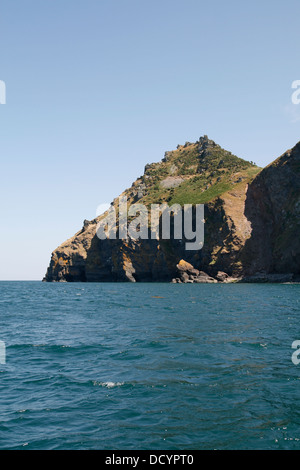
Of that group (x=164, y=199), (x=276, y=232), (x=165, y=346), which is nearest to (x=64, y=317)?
(x=165, y=346)

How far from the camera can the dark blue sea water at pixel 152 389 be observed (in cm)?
1005

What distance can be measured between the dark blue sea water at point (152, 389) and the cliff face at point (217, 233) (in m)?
82.0

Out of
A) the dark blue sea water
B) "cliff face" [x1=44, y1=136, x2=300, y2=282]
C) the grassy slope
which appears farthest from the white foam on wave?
the grassy slope

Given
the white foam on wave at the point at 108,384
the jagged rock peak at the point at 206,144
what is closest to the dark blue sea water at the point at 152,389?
the white foam on wave at the point at 108,384

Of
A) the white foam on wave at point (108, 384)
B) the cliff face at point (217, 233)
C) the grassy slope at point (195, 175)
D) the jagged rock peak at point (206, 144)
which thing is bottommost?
the white foam on wave at point (108, 384)

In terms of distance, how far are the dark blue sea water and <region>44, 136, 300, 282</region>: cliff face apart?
8201cm

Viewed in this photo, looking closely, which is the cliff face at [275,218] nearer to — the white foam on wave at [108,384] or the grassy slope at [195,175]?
the grassy slope at [195,175]

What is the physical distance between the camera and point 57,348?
21.5m

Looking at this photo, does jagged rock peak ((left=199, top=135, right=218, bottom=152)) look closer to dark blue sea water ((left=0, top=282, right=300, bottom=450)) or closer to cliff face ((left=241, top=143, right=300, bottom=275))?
cliff face ((left=241, top=143, right=300, bottom=275))

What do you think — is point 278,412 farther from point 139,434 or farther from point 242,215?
point 242,215

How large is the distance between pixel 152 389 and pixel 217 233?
106697 mm

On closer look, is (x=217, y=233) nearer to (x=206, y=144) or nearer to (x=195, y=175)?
(x=195, y=175)

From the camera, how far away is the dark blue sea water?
1005cm

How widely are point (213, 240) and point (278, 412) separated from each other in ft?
353
